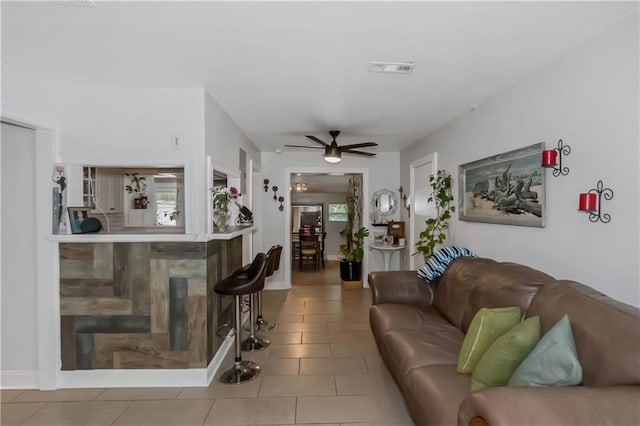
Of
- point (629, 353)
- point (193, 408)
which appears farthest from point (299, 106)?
point (629, 353)

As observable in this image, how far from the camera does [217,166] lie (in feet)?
10.3

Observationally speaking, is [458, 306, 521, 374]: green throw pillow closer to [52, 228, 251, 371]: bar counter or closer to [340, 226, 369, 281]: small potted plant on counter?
[52, 228, 251, 371]: bar counter

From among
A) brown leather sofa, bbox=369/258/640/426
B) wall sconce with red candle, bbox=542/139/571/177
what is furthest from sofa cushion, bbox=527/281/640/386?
wall sconce with red candle, bbox=542/139/571/177

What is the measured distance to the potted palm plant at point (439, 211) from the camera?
3.92 metres

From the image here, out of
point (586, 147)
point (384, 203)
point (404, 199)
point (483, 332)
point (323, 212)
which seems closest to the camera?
point (483, 332)

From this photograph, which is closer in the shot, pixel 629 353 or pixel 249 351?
pixel 629 353

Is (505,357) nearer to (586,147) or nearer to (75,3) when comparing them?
(586,147)

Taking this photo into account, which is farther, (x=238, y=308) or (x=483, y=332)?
(x=238, y=308)

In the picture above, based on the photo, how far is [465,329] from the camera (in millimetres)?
2484

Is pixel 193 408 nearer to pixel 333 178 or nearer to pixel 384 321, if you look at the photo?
pixel 384 321

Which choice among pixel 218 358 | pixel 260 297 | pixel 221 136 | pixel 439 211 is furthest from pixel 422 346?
pixel 221 136

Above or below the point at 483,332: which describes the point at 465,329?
below

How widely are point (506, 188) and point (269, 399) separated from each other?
100 inches

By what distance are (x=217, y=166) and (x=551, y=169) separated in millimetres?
2729
